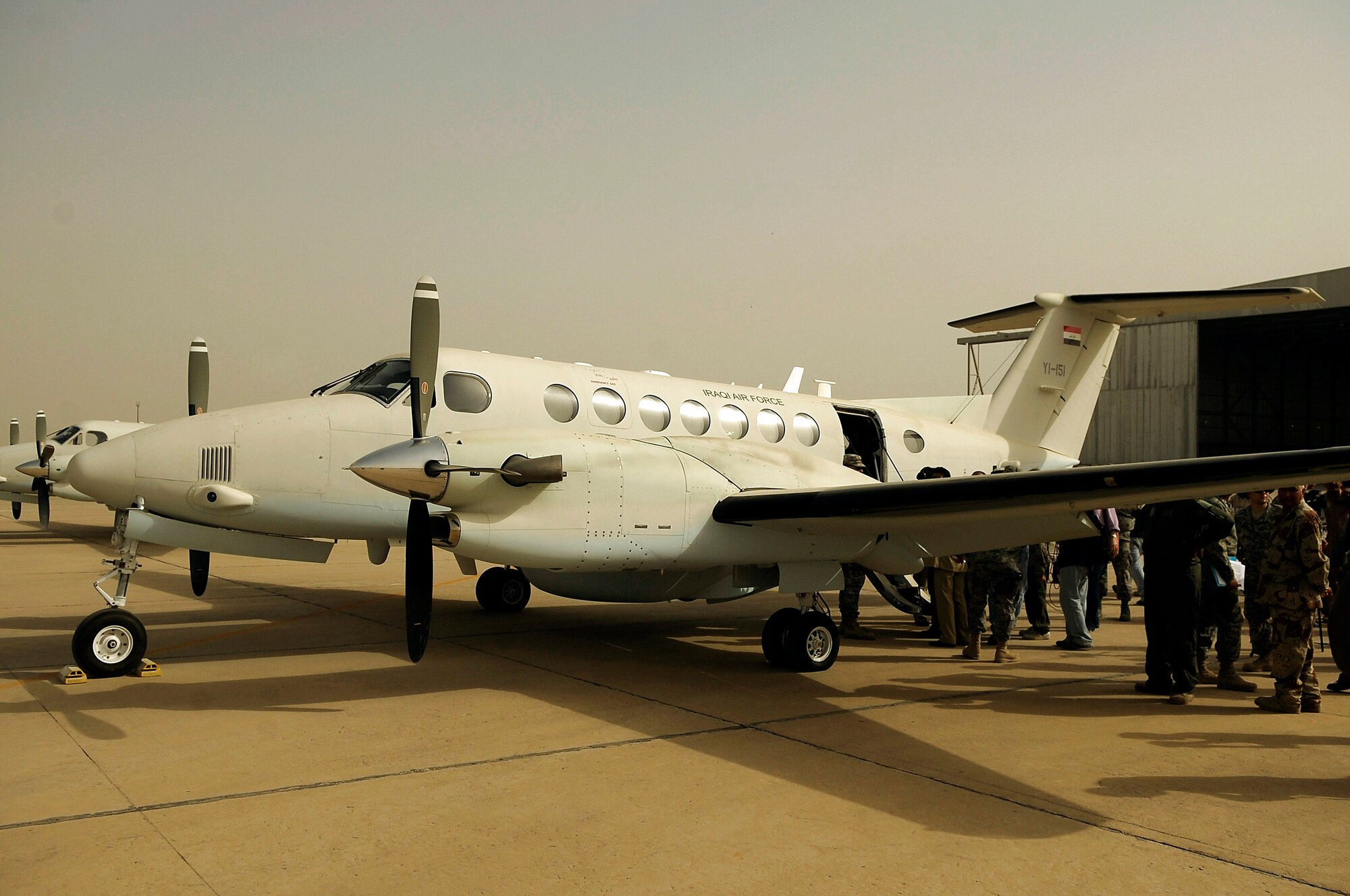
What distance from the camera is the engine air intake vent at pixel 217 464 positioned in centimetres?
805

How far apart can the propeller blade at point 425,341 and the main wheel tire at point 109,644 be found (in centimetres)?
300

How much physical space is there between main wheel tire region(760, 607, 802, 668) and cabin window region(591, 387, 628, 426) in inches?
108

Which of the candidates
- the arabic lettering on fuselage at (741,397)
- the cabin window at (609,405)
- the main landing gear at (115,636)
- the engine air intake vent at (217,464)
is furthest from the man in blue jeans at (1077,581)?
the main landing gear at (115,636)

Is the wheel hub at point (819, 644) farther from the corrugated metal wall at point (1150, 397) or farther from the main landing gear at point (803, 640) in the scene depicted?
the corrugated metal wall at point (1150, 397)

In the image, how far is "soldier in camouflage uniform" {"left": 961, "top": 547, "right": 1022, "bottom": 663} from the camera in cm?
927

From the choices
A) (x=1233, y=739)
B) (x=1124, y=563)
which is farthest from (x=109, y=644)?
(x=1124, y=563)

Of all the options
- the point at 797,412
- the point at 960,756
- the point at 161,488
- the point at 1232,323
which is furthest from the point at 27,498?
the point at 1232,323

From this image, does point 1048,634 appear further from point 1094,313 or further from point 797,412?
point 1094,313

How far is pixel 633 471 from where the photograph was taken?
7.57 metres

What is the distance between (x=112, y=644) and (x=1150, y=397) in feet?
112

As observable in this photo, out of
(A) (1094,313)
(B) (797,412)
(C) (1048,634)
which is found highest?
(A) (1094,313)

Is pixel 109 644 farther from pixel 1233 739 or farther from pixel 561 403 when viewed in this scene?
pixel 1233 739

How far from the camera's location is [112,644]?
25.3 feet

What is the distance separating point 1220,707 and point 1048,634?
4182 millimetres
